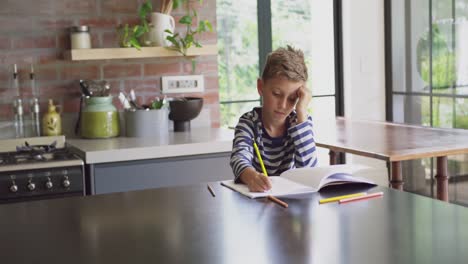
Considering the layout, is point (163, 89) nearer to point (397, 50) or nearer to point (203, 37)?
point (203, 37)

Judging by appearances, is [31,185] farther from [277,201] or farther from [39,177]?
[277,201]

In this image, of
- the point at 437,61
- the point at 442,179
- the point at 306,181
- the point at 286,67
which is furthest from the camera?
the point at 437,61

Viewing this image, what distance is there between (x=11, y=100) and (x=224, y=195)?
1927 mm

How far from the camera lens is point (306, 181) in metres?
1.81

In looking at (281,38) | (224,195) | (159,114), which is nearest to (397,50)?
(281,38)

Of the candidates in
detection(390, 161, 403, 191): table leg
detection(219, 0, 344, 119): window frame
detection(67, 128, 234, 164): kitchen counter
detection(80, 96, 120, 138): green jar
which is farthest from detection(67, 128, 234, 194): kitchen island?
detection(219, 0, 344, 119): window frame

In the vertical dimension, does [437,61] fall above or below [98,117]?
above

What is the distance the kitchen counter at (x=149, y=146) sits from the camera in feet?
9.51

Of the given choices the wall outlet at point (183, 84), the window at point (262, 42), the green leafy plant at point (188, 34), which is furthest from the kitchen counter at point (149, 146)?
the window at point (262, 42)

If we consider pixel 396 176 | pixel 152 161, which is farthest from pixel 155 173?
pixel 396 176

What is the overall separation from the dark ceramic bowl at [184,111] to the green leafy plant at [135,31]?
349 mm

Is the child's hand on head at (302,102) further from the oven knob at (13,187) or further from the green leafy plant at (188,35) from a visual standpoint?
the green leafy plant at (188,35)

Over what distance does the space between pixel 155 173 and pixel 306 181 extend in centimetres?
130

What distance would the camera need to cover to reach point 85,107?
3336mm
